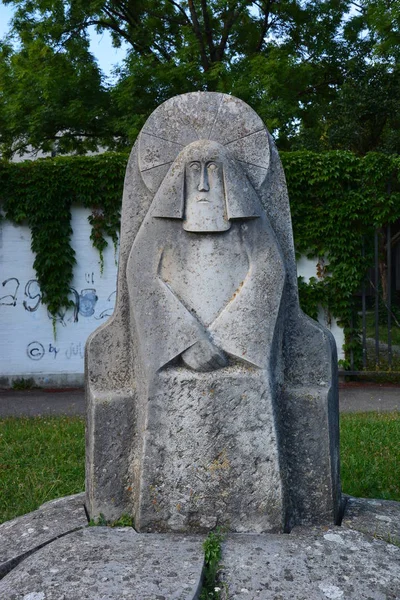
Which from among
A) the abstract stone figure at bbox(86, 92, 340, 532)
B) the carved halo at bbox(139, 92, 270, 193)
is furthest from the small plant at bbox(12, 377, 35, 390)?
the carved halo at bbox(139, 92, 270, 193)

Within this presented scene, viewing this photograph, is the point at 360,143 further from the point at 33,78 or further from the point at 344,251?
the point at 33,78

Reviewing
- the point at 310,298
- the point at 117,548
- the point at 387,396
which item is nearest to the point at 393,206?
the point at 310,298

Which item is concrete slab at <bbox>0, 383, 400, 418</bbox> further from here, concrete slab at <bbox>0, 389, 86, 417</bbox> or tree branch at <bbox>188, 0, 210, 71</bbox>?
tree branch at <bbox>188, 0, 210, 71</bbox>

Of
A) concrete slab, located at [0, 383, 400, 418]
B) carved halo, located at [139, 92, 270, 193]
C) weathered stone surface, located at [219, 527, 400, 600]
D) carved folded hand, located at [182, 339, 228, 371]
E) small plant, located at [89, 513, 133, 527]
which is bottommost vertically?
concrete slab, located at [0, 383, 400, 418]

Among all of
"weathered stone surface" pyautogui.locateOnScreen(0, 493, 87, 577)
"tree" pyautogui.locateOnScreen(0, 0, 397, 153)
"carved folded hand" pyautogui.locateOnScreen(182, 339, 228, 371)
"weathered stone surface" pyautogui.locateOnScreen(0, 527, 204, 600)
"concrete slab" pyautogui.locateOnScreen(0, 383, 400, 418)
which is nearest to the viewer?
"weathered stone surface" pyautogui.locateOnScreen(0, 527, 204, 600)

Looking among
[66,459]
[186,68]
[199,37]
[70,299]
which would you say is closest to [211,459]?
[66,459]

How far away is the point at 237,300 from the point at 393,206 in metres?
8.47

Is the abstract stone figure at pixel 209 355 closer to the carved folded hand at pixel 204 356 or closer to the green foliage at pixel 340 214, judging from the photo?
the carved folded hand at pixel 204 356

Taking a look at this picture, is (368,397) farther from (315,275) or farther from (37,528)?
(37,528)

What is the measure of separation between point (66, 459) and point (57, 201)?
582 centimetres

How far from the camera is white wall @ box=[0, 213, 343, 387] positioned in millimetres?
10938

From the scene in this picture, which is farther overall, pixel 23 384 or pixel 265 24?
pixel 265 24

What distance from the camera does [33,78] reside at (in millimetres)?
13727

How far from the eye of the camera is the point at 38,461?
600 centimetres
